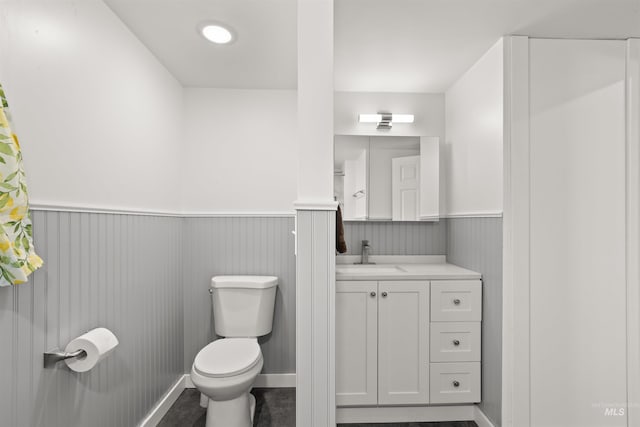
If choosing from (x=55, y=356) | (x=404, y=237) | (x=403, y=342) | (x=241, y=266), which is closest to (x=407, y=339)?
(x=403, y=342)

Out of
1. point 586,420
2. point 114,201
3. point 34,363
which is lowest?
point 586,420

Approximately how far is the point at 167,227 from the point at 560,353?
2.45 metres

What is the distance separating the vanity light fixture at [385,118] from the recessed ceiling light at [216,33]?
107 centimetres

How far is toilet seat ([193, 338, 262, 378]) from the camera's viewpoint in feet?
5.49

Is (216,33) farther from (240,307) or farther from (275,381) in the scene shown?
(275,381)

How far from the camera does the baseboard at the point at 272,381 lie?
240 cm

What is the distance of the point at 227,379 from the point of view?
65.3 inches

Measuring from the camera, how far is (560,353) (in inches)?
68.3

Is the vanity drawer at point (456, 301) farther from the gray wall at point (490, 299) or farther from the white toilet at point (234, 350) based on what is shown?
the white toilet at point (234, 350)

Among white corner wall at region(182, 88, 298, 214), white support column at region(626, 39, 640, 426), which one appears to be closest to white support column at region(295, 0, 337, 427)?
white corner wall at region(182, 88, 298, 214)

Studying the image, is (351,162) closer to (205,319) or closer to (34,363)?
(205,319)

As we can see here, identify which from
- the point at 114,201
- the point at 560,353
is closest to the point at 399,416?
the point at 560,353

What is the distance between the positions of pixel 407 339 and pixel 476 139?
1.30m

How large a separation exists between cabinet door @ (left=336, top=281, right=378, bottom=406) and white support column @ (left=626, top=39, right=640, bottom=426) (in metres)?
1.35
